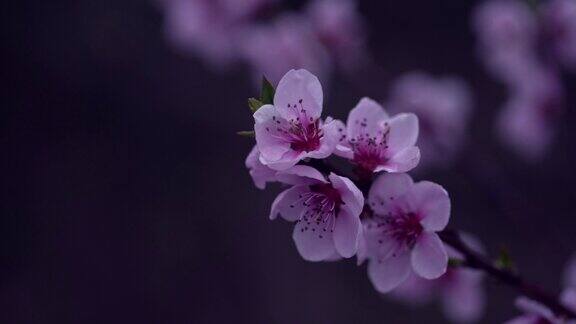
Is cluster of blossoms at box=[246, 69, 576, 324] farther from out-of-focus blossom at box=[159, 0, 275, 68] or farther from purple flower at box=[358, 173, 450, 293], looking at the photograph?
out-of-focus blossom at box=[159, 0, 275, 68]

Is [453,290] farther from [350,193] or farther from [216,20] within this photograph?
[216,20]

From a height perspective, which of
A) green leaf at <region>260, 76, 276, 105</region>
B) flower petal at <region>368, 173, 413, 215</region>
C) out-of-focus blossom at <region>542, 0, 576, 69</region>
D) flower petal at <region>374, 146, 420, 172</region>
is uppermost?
out-of-focus blossom at <region>542, 0, 576, 69</region>

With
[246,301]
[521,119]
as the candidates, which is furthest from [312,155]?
[246,301]

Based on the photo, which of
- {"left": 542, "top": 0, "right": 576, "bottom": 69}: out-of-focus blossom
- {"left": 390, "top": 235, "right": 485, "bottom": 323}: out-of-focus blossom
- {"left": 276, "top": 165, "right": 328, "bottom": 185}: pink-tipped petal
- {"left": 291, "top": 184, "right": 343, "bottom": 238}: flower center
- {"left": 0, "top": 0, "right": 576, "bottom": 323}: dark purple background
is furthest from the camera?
{"left": 0, "top": 0, "right": 576, "bottom": 323}: dark purple background

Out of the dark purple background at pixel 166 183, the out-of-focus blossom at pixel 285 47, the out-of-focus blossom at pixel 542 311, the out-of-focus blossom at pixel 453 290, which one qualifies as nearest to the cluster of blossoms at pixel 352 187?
the out-of-focus blossom at pixel 542 311

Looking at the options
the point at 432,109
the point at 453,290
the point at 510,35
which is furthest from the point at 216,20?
the point at 453,290

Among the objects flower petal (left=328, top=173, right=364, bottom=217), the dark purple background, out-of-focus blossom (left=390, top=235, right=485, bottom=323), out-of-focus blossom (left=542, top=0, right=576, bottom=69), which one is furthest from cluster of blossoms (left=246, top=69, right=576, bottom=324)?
the dark purple background
